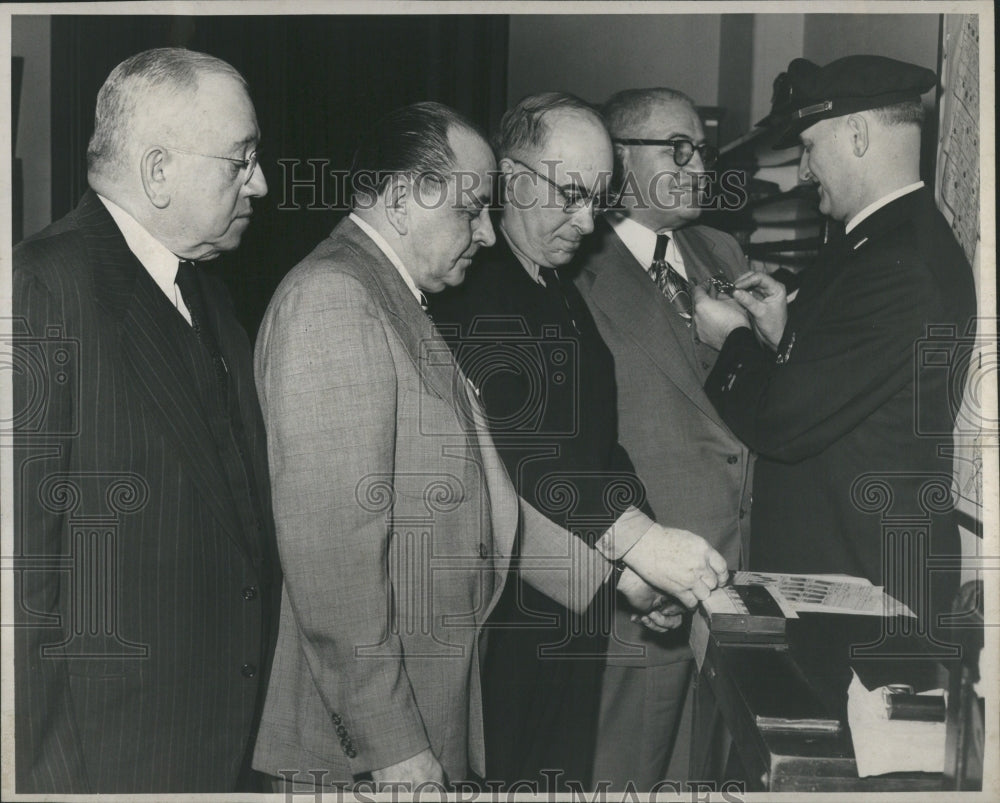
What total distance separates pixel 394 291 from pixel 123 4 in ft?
2.82

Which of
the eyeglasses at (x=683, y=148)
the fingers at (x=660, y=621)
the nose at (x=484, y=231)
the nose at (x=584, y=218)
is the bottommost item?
the fingers at (x=660, y=621)

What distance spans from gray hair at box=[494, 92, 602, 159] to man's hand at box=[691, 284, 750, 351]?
496mm

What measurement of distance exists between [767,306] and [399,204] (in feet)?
2.99

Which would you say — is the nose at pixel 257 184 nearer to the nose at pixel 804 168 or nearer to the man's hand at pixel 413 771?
the man's hand at pixel 413 771

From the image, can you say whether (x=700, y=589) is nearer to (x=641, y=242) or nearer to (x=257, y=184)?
(x=641, y=242)

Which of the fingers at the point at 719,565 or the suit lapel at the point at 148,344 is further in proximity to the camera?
the fingers at the point at 719,565

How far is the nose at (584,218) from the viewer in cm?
204

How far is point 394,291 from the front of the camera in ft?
5.44

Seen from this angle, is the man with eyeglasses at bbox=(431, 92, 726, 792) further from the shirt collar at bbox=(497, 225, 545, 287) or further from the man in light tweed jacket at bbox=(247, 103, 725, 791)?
the man in light tweed jacket at bbox=(247, 103, 725, 791)

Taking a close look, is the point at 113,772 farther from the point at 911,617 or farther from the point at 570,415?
the point at 911,617

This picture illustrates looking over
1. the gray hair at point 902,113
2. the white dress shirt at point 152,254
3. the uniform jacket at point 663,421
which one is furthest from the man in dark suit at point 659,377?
the white dress shirt at point 152,254

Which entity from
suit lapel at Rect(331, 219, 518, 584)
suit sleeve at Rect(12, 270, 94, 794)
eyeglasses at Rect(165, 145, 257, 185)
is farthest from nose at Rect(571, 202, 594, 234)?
suit sleeve at Rect(12, 270, 94, 794)

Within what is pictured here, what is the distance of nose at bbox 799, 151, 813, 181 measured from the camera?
216 cm

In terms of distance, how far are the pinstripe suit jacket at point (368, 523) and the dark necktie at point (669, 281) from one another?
69cm
